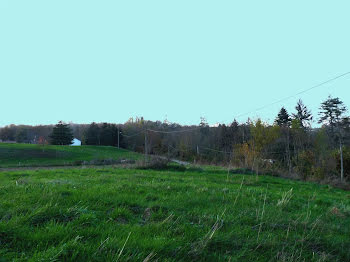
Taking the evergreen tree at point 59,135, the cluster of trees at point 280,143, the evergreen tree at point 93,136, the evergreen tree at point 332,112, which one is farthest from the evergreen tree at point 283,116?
the evergreen tree at point 59,135

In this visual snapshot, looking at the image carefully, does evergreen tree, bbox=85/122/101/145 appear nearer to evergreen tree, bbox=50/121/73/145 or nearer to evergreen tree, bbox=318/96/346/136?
evergreen tree, bbox=50/121/73/145

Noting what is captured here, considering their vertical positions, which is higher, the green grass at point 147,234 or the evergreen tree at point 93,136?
the evergreen tree at point 93,136

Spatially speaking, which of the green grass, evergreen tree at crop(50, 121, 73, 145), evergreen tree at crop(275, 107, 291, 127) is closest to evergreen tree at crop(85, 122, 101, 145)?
evergreen tree at crop(50, 121, 73, 145)

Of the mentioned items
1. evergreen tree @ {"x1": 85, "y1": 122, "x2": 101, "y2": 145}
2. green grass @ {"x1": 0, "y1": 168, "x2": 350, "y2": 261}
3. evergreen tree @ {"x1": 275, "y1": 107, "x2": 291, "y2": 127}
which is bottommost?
green grass @ {"x1": 0, "y1": 168, "x2": 350, "y2": 261}

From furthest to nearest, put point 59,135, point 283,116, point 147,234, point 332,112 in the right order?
point 59,135 < point 283,116 < point 332,112 < point 147,234

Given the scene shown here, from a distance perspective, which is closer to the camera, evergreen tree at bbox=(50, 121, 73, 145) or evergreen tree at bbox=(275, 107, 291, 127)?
evergreen tree at bbox=(275, 107, 291, 127)

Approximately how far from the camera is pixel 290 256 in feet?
8.50

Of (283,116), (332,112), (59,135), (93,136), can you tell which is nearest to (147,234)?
(332,112)

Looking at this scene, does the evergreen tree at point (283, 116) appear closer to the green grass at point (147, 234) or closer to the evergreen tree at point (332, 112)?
the evergreen tree at point (332, 112)

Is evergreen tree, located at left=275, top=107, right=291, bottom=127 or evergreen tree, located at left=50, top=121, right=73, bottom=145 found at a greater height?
evergreen tree, located at left=275, top=107, right=291, bottom=127

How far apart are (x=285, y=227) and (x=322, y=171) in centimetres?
2342

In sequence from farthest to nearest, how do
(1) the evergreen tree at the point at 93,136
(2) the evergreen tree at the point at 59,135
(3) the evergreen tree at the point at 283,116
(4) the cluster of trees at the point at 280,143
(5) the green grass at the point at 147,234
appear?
(1) the evergreen tree at the point at 93,136
(2) the evergreen tree at the point at 59,135
(3) the evergreen tree at the point at 283,116
(4) the cluster of trees at the point at 280,143
(5) the green grass at the point at 147,234

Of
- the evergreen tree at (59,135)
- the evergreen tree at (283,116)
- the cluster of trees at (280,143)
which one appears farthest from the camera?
the evergreen tree at (59,135)

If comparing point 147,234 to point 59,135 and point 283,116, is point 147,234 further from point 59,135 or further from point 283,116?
point 59,135
